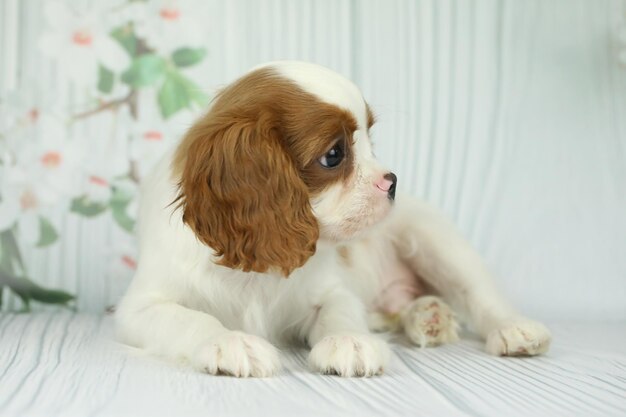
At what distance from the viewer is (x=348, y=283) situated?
2.70 metres

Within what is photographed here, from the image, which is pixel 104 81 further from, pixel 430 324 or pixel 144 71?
pixel 430 324

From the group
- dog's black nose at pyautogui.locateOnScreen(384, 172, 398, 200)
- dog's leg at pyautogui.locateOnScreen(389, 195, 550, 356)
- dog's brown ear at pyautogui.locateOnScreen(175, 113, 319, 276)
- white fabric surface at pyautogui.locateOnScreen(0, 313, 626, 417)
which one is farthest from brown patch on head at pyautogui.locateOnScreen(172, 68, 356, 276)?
dog's leg at pyautogui.locateOnScreen(389, 195, 550, 356)

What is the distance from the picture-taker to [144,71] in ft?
10.9

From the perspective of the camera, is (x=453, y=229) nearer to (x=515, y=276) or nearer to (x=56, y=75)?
(x=515, y=276)

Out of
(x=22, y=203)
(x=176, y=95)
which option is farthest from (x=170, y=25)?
(x=22, y=203)

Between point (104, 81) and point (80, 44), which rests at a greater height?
point (80, 44)

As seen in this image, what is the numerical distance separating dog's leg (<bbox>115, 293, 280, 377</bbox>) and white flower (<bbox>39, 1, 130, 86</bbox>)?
1208 mm

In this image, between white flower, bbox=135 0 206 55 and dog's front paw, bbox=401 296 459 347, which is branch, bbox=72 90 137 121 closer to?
white flower, bbox=135 0 206 55

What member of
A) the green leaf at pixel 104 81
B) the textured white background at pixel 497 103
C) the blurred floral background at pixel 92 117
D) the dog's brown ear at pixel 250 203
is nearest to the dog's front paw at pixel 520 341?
Result: the dog's brown ear at pixel 250 203

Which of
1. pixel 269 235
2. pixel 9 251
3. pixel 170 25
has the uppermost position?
pixel 170 25

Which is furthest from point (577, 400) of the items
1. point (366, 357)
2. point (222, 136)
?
point (222, 136)

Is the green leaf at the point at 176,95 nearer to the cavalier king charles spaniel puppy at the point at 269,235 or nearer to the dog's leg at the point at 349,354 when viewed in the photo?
the cavalier king charles spaniel puppy at the point at 269,235

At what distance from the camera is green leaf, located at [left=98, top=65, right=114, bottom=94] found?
3.29m

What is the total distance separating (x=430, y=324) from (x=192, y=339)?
76 centimetres
